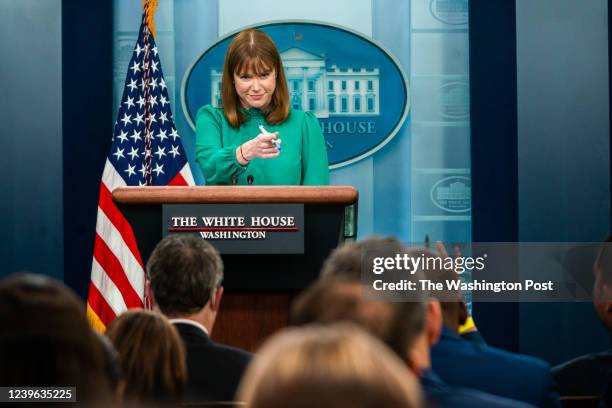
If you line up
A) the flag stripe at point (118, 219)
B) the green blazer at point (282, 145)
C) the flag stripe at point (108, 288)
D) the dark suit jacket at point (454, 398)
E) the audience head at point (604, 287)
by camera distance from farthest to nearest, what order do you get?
the flag stripe at point (118, 219) < the flag stripe at point (108, 288) < the green blazer at point (282, 145) < the audience head at point (604, 287) < the dark suit jacket at point (454, 398)

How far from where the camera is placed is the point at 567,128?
5.42m

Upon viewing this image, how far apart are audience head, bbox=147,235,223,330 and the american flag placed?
2137 mm

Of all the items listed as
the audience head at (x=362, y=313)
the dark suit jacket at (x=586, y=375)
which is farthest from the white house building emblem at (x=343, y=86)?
the audience head at (x=362, y=313)

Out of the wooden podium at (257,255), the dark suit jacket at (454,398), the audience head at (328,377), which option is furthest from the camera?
the wooden podium at (257,255)

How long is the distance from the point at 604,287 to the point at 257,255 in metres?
1.05

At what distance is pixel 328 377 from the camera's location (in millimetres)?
901

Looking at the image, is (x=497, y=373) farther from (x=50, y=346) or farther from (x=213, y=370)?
(x=50, y=346)

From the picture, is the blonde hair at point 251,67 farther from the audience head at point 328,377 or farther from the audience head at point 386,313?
the audience head at point 328,377

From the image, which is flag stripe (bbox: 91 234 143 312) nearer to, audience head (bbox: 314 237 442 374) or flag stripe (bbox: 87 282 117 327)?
flag stripe (bbox: 87 282 117 327)

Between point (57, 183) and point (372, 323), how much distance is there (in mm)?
4186

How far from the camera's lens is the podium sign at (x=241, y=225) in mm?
2875

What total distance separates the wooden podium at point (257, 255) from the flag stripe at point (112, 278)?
64.9 inches

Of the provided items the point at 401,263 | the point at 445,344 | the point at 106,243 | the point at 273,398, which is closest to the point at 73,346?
the point at 273,398

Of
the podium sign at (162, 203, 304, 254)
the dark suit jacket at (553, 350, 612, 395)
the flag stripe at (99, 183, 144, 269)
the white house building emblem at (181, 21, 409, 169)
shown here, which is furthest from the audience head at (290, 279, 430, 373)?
the white house building emblem at (181, 21, 409, 169)
